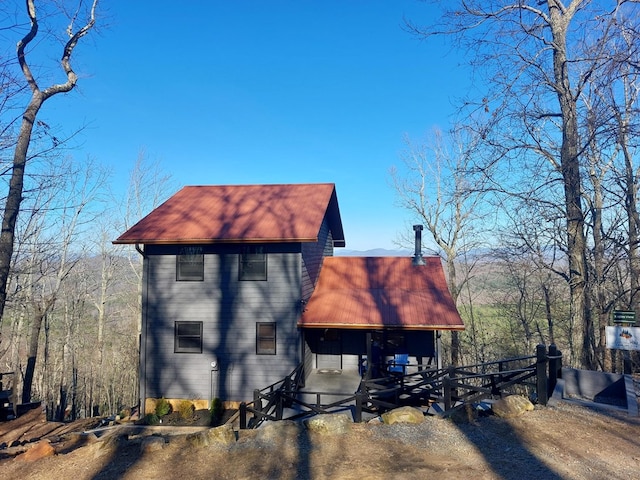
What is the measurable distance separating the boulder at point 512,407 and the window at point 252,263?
789 cm

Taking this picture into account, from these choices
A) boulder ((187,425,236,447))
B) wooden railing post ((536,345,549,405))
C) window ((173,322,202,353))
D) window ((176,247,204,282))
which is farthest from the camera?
window ((176,247,204,282))

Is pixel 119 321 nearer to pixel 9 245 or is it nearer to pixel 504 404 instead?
pixel 9 245

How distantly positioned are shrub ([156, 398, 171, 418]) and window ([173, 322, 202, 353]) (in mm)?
1572

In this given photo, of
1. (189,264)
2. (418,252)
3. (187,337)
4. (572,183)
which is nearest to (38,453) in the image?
(187,337)

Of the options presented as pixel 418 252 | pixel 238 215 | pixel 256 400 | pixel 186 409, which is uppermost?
pixel 238 215

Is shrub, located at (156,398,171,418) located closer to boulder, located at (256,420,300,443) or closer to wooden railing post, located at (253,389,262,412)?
wooden railing post, located at (253,389,262,412)

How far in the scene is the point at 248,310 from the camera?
501 inches

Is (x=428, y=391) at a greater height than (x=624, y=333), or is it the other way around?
(x=624, y=333)

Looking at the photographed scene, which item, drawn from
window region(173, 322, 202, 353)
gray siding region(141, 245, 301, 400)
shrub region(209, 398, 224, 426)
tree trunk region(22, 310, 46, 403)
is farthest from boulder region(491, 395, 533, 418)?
tree trunk region(22, 310, 46, 403)

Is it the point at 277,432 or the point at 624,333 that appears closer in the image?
the point at 277,432

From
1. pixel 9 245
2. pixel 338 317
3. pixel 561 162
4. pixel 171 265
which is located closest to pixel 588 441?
pixel 338 317

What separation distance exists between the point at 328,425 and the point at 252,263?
285 inches

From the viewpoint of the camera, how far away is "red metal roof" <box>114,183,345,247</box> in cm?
1257

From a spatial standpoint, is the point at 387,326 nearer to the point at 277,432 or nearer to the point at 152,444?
the point at 277,432
